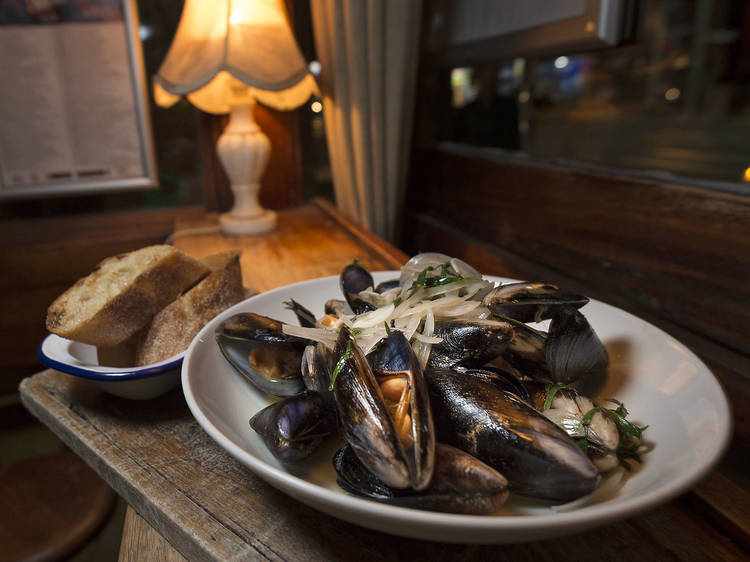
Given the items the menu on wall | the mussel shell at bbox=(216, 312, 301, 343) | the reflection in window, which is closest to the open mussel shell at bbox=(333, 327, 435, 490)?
the mussel shell at bbox=(216, 312, 301, 343)

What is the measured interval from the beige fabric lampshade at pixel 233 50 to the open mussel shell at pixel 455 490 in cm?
118

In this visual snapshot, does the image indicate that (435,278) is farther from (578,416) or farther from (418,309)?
(578,416)

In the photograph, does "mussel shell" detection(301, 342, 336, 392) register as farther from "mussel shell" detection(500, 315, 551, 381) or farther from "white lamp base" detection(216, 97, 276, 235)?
"white lamp base" detection(216, 97, 276, 235)

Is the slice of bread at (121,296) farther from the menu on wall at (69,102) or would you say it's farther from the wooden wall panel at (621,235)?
the menu on wall at (69,102)

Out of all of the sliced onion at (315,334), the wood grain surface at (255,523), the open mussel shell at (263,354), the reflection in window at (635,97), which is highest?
the reflection in window at (635,97)

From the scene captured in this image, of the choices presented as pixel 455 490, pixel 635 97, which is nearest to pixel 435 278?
pixel 455 490

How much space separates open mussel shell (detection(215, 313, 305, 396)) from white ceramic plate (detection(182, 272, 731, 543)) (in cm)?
3

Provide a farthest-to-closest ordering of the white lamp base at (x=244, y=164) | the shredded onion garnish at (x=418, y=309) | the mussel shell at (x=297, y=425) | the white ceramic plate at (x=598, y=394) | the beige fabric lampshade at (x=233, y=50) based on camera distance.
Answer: the white lamp base at (x=244, y=164), the beige fabric lampshade at (x=233, y=50), the shredded onion garnish at (x=418, y=309), the mussel shell at (x=297, y=425), the white ceramic plate at (x=598, y=394)

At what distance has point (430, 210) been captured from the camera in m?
1.94

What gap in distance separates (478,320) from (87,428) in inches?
19.1

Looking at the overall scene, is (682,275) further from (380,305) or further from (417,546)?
(417,546)

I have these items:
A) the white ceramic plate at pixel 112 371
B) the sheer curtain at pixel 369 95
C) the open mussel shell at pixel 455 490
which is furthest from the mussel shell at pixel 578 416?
the sheer curtain at pixel 369 95

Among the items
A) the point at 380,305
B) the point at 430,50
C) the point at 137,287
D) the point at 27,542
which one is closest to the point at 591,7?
the point at 430,50

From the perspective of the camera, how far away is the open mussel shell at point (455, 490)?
36cm
